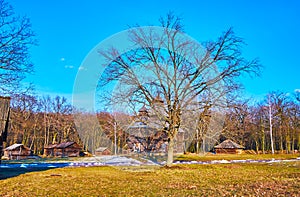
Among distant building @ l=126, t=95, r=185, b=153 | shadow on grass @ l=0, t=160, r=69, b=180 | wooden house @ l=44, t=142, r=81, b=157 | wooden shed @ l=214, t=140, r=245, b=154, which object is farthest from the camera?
wooden shed @ l=214, t=140, r=245, b=154

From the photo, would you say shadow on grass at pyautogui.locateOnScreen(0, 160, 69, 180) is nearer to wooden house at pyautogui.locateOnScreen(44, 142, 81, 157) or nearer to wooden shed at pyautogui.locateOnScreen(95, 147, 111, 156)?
wooden shed at pyautogui.locateOnScreen(95, 147, 111, 156)

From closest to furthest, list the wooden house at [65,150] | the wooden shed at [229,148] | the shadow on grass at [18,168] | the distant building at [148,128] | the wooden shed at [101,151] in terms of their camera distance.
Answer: the shadow on grass at [18,168], the distant building at [148,128], the wooden shed at [101,151], the wooden house at [65,150], the wooden shed at [229,148]

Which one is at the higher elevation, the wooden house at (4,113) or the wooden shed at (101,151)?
the wooden house at (4,113)

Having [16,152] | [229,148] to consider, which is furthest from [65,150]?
[229,148]

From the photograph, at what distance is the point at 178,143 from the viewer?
20.8 metres

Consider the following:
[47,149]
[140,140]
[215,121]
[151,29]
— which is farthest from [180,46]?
[47,149]

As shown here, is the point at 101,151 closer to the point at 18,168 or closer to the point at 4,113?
the point at 18,168

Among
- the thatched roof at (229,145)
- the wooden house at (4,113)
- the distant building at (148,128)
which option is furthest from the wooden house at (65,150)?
the wooden house at (4,113)

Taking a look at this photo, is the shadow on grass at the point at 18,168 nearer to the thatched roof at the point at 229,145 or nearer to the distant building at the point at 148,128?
the distant building at the point at 148,128

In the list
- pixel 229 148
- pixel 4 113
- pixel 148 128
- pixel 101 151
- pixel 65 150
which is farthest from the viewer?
pixel 229 148

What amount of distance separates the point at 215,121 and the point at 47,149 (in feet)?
121

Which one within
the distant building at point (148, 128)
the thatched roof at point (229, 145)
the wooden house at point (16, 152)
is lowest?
the wooden house at point (16, 152)

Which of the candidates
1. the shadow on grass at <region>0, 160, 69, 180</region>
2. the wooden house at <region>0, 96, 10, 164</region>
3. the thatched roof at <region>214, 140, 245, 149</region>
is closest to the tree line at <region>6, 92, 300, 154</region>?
the thatched roof at <region>214, 140, 245, 149</region>

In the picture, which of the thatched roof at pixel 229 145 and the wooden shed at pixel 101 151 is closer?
the wooden shed at pixel 101 151
